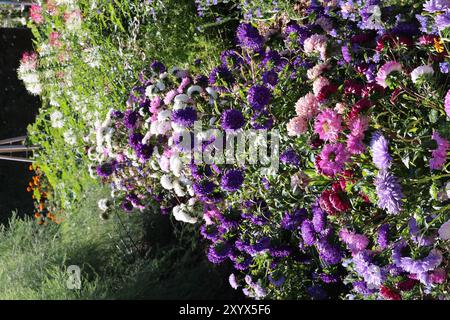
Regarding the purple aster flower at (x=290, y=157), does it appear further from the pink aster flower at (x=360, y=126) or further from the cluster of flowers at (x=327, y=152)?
the pink aster flower at (x=360, y=126)

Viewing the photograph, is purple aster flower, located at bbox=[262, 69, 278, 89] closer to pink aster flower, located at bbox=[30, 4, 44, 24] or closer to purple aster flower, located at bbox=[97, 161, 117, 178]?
purple aster flower, located at bbox=[97, 161, 117, 178]

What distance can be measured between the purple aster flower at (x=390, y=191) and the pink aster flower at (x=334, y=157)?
171 millimetres

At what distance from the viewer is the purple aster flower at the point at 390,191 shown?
185 cm

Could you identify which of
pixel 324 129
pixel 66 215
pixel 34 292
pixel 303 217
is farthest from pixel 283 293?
pixel 66 215

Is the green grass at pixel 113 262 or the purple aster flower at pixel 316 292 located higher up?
the purple aster flower at pixel 316 292

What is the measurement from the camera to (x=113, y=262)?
3.79 meters

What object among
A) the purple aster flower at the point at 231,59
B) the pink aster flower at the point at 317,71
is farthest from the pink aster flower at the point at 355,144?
the purple aster flower at the point at 231,59

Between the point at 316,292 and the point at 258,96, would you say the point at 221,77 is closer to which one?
the point at 258,96

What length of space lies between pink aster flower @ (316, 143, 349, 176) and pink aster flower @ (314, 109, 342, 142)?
3 centimetres

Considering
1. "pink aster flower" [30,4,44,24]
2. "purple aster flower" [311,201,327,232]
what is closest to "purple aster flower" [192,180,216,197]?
"purple aster flower" [311,201,327,232]

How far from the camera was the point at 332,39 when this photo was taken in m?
2.63

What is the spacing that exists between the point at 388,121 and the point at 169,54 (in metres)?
2.29

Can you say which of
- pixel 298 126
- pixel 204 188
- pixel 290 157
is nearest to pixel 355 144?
pixel 298 126

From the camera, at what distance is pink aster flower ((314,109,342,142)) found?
6.64 ft
